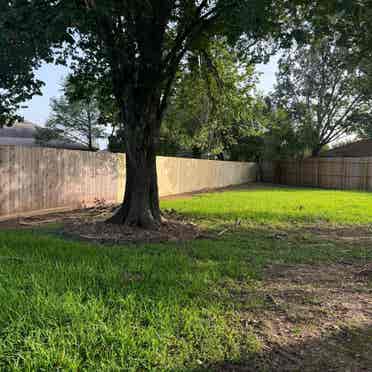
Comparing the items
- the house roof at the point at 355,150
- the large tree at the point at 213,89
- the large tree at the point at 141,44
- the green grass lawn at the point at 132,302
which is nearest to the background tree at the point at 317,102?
the house roof at the point at 355,150

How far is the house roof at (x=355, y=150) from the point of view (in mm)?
21875

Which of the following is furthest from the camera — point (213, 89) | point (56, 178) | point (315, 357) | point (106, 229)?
point (213, 89)

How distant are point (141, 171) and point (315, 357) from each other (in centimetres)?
487

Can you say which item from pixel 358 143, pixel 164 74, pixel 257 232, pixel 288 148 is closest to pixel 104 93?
pixel 164 74

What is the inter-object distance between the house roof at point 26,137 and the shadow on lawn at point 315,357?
74.3 feet

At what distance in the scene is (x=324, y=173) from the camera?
67.9 ft

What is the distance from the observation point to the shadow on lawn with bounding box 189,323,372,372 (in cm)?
186

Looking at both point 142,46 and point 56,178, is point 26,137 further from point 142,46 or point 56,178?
point 142,46

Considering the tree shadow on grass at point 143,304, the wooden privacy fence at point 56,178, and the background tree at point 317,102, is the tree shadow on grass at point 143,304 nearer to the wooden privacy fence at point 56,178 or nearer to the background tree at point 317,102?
the wooden privacy fence at point 56,178

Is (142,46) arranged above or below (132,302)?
above

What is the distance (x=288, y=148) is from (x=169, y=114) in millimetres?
13605

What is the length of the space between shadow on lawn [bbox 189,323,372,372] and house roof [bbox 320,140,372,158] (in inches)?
865

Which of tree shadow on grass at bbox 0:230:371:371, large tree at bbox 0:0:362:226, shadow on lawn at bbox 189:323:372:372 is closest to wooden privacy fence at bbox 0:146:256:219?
large tree at bbox 0:0:362:226

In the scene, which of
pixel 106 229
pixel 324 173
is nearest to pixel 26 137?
pixel 324 173
